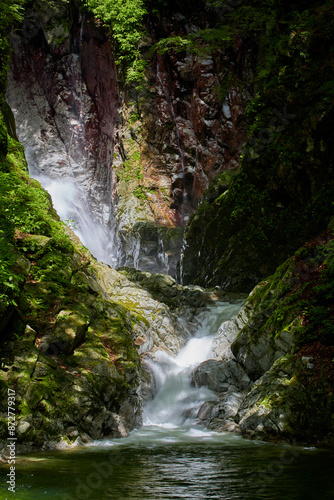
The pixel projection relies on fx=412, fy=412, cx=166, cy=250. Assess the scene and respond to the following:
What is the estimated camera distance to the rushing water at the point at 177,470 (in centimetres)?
383

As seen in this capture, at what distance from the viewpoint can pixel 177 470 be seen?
484cm

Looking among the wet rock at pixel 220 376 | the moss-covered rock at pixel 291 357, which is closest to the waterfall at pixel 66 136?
the wet rock at pixel 220 376

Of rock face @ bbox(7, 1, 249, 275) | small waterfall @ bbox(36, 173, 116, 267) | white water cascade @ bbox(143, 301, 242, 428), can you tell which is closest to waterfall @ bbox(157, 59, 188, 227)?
rock face @ bbox(7, 1, 249, 275)

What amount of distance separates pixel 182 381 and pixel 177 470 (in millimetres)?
5956

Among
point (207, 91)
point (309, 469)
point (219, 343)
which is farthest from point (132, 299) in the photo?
point (207, 91)

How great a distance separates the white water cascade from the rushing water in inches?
56.1

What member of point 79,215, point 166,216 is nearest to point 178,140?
point 166,216

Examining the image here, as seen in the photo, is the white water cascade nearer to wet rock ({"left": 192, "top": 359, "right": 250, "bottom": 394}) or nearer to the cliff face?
wet rock ({"left": 192, "top": 359, "right": 250, "bottom": 394})

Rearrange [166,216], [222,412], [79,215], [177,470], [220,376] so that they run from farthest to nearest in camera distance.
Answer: [79,215], [166,216], [220,376], [222,412], [177,470]

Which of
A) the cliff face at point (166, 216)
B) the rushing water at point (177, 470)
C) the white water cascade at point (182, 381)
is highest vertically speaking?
the cliff face at point (166, 216)

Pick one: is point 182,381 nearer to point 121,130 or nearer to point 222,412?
point 222,412

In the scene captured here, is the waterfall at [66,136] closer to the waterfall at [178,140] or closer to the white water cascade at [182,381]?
the waterfall at [178,140]

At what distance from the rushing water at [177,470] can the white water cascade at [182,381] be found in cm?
143

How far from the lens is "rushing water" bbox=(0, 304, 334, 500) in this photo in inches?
151
